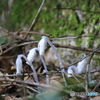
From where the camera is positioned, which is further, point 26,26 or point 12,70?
point 26,26

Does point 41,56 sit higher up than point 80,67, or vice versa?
point 41,56

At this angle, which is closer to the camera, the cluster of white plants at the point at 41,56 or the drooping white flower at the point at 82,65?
the cluster of white plants at the point at 41,56

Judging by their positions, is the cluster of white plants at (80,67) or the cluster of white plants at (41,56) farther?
the cluster of white plants at (80,67)

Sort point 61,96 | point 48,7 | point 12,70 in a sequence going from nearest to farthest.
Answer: point 61,96
point 12,70
point 48,7

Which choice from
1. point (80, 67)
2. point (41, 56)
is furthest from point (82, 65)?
point (41, 56)

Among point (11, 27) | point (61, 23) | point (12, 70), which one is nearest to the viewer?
point (12, 70)

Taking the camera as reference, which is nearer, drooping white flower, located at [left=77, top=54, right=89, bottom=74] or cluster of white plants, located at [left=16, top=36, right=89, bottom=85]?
cluster of white plants, located at [left=16, top=36, right=89, bottom=85]

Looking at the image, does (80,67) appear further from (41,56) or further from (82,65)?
(41,56)

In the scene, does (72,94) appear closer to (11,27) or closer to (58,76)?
(58,76)

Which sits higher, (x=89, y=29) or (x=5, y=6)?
(x=5, y=6)

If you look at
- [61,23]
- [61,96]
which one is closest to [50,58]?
[61,23]

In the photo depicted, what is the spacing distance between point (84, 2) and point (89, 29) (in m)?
0.35

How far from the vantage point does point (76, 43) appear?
2.78m

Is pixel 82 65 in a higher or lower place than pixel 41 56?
Result: lower
